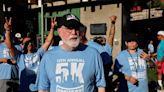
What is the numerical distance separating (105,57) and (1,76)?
242cm

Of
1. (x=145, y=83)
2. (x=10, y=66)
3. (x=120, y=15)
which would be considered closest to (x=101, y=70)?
(x=145, y=83)

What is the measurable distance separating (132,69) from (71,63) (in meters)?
2.60

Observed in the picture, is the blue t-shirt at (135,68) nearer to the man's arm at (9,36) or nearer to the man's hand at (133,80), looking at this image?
the man's hand at (133,80)

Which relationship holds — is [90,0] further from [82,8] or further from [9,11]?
[9,11]

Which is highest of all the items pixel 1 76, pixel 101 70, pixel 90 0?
pixel 90 0

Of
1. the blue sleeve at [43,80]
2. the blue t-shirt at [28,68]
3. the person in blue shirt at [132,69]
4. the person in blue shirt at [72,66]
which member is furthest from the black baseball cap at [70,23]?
the blue t-shirt at [28,68]

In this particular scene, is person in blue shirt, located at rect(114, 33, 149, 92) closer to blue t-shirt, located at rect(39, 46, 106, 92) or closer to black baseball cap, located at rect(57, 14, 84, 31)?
blue t-shirt, located at rect(39, 46, 106, 92)

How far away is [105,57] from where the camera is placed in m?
6.35

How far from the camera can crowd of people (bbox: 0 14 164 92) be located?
13.6 ft

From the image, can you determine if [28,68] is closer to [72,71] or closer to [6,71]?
[6,71]

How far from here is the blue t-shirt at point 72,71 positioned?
414cm

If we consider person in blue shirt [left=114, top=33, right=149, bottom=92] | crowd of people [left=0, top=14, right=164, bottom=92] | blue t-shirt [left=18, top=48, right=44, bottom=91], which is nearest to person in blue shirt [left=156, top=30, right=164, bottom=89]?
crowd of people [left=0, top=14, right=164, bottom=92]

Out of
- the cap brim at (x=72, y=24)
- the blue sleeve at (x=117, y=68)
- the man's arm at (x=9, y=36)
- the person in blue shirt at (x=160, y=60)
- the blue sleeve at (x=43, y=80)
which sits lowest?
the person in blue shirt at (x=160, y=60)

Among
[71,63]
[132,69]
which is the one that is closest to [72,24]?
[71,63]
